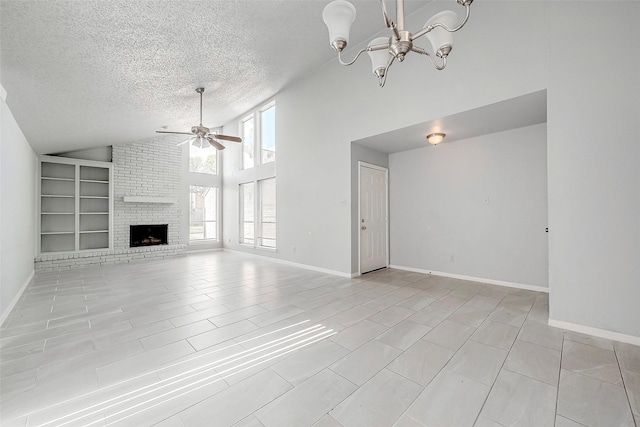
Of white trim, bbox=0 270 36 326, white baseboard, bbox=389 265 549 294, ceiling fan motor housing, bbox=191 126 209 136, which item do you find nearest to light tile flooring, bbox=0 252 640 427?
white trim, bbox=0 270 36 326

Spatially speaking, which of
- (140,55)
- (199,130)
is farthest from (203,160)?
(140,55)

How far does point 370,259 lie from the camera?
503 cm

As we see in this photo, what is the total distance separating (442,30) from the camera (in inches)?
81.0

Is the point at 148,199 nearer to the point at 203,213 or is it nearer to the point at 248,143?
the point at 203,213

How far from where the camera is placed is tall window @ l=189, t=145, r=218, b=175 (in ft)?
27.4

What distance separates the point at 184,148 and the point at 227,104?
2.97 m

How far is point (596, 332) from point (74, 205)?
30.7 feet

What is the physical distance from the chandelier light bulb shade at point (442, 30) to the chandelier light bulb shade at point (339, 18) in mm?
566

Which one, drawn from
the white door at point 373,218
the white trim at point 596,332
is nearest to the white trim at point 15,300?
the white door at point 373,218

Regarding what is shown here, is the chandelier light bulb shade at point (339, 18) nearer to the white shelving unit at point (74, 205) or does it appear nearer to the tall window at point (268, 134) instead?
the tall window at point (268, 134)

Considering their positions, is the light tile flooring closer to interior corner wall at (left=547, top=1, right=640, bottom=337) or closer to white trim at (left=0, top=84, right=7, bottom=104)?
interior corner wall at (left=547, top=1, right=640, bottom=337)

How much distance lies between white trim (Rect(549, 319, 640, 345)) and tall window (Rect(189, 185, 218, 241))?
8.44 m

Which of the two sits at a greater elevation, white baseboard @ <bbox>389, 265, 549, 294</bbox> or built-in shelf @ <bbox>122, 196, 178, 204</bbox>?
built-in shelf @ <bbox>122, 196, 178, 204</bbox>

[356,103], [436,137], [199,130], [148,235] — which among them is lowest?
[148,235]
